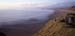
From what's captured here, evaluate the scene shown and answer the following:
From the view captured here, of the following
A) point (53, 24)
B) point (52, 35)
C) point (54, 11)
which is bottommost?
point (52, 35)

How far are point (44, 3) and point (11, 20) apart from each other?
1.25 ft

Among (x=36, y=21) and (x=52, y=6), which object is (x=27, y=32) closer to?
(x=36, y=21)

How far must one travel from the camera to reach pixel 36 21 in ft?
3.88

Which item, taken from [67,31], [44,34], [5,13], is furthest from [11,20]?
[67,31]

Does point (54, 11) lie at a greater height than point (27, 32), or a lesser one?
greater

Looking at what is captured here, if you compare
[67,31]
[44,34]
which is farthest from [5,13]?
[67,31]

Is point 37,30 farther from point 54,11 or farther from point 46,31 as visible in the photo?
point 54,11

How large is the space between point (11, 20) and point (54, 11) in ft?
Result: 1.48

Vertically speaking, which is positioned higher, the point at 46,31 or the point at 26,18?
the point at 26,18

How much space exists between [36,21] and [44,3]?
21cm

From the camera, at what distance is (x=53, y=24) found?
44.6 inches

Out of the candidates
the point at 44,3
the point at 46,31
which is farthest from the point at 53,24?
the point at 44,3

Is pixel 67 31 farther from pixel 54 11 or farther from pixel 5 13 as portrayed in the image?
pixel 5 13

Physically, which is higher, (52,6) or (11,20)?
(52,6)
